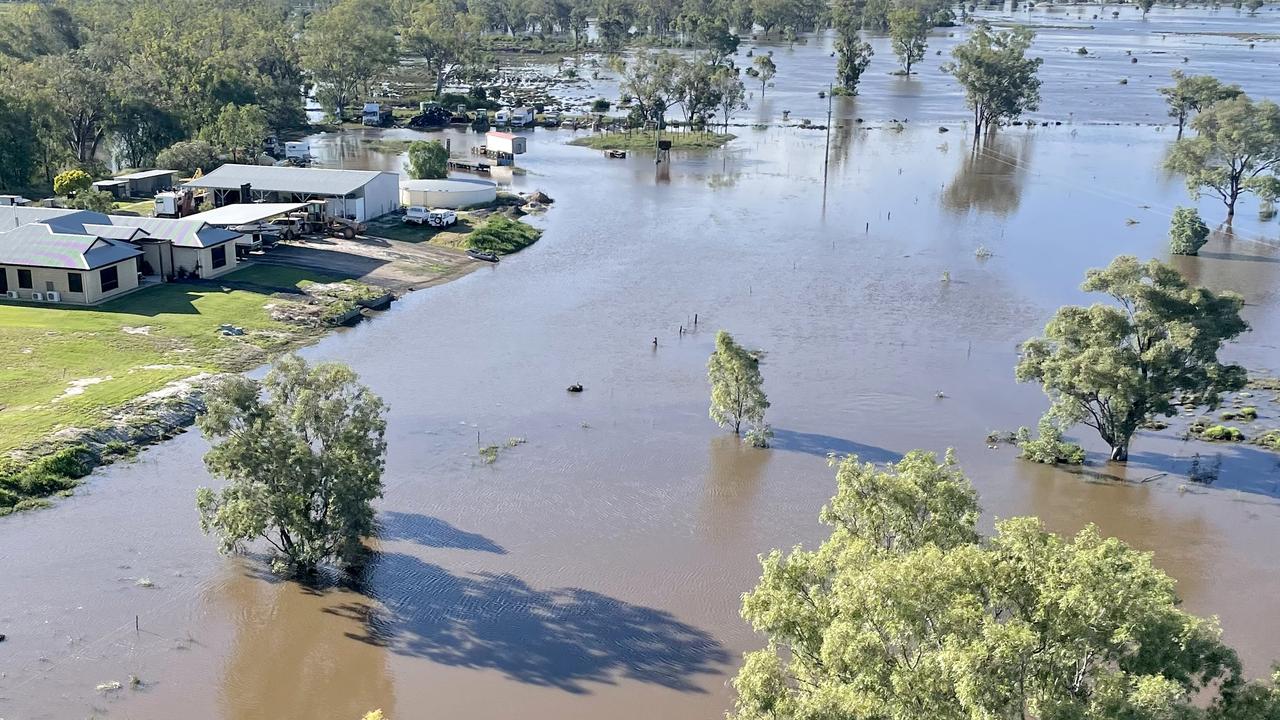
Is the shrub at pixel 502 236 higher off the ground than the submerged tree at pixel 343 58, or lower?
lower

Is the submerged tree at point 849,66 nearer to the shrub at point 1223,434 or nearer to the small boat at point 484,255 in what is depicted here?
the small boat at point 484,255

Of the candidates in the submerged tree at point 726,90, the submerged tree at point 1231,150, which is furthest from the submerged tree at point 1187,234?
the submerged tree at point 726,90

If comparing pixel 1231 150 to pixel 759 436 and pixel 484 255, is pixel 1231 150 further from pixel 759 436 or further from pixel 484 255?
pixel 759 436

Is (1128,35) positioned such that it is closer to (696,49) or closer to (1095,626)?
(696,49)

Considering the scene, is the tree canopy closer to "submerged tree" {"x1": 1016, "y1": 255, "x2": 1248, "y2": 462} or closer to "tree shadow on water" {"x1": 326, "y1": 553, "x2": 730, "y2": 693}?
"tree shadow on water" {"x1": 326, "y1": 553, "x2": 730, "y2": 693}

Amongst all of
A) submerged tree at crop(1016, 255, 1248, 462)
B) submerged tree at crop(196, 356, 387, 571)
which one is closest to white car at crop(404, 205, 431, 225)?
submerged tree at crop(196, 356, 387, 571)

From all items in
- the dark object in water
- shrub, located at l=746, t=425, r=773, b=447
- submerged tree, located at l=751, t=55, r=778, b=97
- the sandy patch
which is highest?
submerged tree, located at l=751, t=55, r=778, b=97
